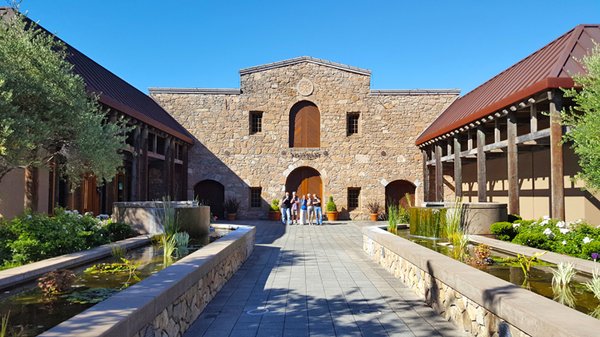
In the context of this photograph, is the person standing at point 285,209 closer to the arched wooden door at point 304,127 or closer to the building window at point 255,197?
the building window at point 255,197

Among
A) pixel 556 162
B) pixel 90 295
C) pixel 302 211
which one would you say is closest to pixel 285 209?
pixel 302 211

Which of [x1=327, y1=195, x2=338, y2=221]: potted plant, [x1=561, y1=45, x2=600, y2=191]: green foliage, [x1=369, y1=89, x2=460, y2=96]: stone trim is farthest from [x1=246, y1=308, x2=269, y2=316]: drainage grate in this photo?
[x1=369, y1=89, x2=460, y2=96]: stone trim

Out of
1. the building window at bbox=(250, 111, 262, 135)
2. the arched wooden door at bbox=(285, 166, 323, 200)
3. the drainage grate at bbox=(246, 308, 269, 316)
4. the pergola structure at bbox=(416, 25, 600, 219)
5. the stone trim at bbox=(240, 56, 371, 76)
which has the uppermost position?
the stone trim at bbox=(240, 56, 371, 76)

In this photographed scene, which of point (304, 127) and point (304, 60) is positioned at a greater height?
point (304, 60)

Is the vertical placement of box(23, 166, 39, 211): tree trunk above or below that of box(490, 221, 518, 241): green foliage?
above

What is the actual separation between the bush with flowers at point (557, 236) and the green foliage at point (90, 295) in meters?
5.74

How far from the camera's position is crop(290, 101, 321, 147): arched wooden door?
71.4ft

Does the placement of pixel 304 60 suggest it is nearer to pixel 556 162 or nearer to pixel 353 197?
pixel 353 197

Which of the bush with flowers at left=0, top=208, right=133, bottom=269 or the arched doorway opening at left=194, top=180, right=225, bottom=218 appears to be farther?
the arched doorway opening at left=194, top=180, right=225, bottom=218

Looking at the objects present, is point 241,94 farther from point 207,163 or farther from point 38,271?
point 38,271

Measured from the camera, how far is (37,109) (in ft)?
21.9

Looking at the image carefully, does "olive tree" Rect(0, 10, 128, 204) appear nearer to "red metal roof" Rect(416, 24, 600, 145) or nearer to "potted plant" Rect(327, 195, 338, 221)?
"red metal roof" Rect(416, 24, 600, 145)

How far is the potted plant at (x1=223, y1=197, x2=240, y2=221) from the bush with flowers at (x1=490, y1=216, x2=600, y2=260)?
45.7ft

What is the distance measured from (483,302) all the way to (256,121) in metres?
18.9
